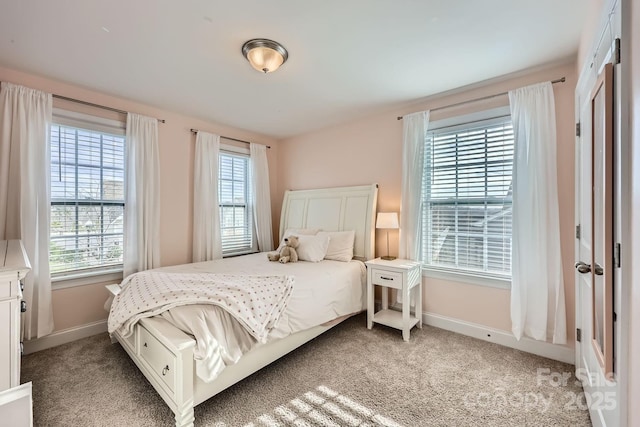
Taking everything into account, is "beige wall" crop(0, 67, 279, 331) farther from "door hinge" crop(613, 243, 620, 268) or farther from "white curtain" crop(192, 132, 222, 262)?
"door hinge" crop(613, 243, 620, 268)

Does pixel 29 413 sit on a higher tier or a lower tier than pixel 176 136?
lower

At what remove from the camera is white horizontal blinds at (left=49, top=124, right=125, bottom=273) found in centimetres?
264

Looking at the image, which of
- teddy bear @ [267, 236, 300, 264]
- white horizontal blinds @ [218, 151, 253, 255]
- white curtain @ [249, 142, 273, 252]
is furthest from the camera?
white curtain @ [249, 142, 273, 252]

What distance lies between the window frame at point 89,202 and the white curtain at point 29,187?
125mm

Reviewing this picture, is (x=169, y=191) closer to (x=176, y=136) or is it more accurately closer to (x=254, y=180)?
(x=176, y=136)

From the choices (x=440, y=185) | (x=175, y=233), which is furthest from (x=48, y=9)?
(x=440, y=185)

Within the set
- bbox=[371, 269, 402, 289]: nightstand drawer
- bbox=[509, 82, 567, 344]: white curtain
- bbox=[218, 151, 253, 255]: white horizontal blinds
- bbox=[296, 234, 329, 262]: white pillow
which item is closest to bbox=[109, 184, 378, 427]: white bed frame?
bbox=[371, 269, 402, 289]: nightstand drawer

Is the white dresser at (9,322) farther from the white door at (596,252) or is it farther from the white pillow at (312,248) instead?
the white door at (596,252)

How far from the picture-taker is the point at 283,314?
213cm

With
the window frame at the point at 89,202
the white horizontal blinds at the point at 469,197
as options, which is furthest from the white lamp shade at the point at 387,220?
the window frame at the point at 89,202

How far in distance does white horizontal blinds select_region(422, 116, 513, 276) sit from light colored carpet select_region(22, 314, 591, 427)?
0.87 m

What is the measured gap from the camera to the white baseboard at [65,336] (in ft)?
7.97

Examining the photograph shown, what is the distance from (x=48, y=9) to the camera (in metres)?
1.64

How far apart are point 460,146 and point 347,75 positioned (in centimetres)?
→ 143
